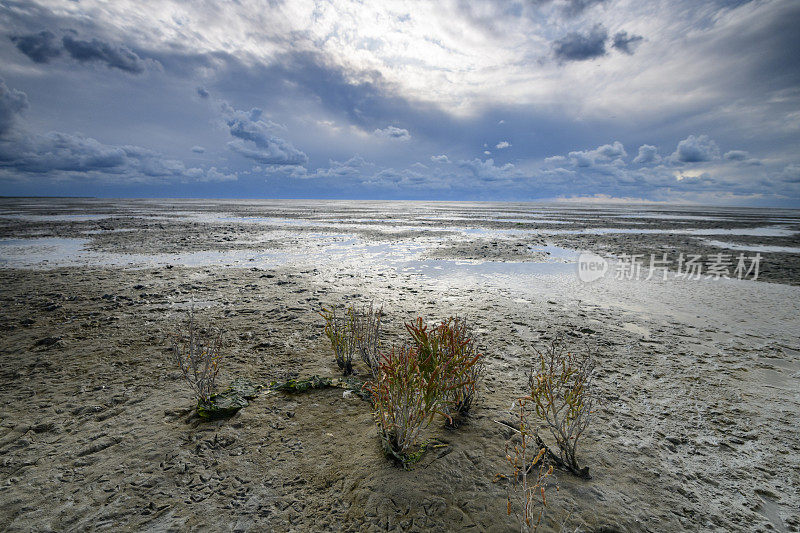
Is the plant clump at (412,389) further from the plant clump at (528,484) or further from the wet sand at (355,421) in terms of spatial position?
the plant clump at (528,484)

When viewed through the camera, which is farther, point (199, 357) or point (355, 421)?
point (199, 357)

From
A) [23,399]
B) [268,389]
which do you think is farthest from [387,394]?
[23,399]

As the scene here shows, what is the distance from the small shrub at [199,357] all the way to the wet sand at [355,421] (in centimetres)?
22

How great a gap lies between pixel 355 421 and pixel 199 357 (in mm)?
1884

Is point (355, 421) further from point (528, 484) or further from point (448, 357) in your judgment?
point (528, 484)

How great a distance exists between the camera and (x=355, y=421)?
12.2 ft

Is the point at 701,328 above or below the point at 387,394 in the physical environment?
below

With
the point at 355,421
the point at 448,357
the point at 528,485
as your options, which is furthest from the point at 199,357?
the point at 528,485

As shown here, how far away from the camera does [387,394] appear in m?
3.10

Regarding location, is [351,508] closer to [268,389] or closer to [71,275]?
[268,389]

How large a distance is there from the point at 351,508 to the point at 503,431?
1.68m

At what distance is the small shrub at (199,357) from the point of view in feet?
12.3

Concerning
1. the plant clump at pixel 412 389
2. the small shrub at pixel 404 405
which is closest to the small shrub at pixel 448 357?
the plant clump at pixel 412 389

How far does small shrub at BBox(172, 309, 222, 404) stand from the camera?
12.3 feet
